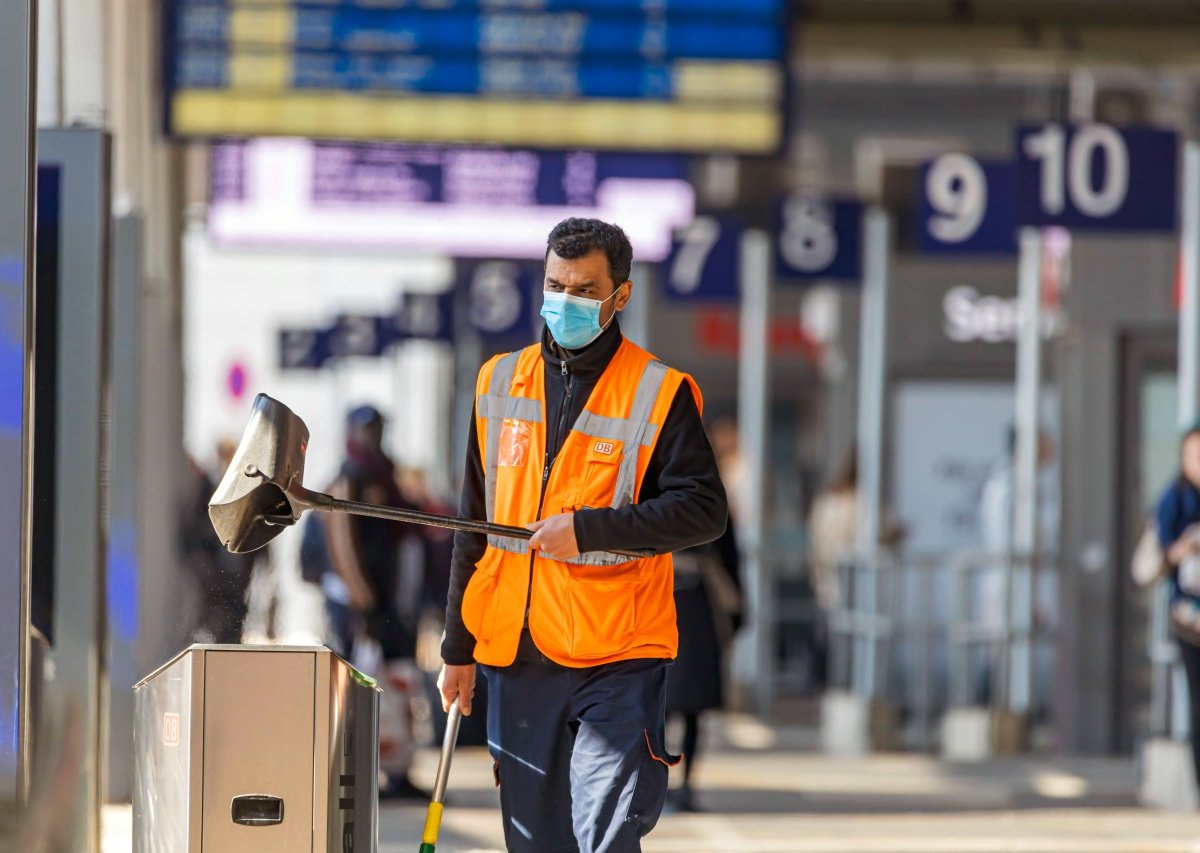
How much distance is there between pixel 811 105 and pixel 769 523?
3745 millimetres

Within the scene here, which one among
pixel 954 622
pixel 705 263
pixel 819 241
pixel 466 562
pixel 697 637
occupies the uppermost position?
pixel 819 241

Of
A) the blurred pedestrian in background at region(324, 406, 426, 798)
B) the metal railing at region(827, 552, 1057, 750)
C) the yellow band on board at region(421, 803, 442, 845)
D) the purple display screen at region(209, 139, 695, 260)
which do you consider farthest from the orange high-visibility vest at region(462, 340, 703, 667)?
the metal railing at region(827, 552, 1057, 750)

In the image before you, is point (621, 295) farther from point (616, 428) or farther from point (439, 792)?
point (439, 792)

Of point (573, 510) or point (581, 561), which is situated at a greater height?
point (573, 510)

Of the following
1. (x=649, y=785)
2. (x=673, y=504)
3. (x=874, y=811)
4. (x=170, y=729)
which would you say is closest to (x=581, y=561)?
(x=673, y=504)

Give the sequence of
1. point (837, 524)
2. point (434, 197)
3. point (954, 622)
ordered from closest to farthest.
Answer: point (434, 197), point (954, 622), point (837, 524)

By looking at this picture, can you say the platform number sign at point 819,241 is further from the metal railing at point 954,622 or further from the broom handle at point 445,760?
the broom handle at point 445,760

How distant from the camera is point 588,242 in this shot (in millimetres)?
5027

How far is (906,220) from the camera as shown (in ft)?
51.0

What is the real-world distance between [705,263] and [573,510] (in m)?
11.1

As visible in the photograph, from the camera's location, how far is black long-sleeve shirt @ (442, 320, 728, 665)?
4820 mm

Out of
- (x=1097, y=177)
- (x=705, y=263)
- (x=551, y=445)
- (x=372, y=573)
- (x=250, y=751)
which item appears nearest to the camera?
(x=250, y=751)

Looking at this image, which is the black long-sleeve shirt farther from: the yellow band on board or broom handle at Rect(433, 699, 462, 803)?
the yellow band on board

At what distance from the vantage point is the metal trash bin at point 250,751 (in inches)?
187
